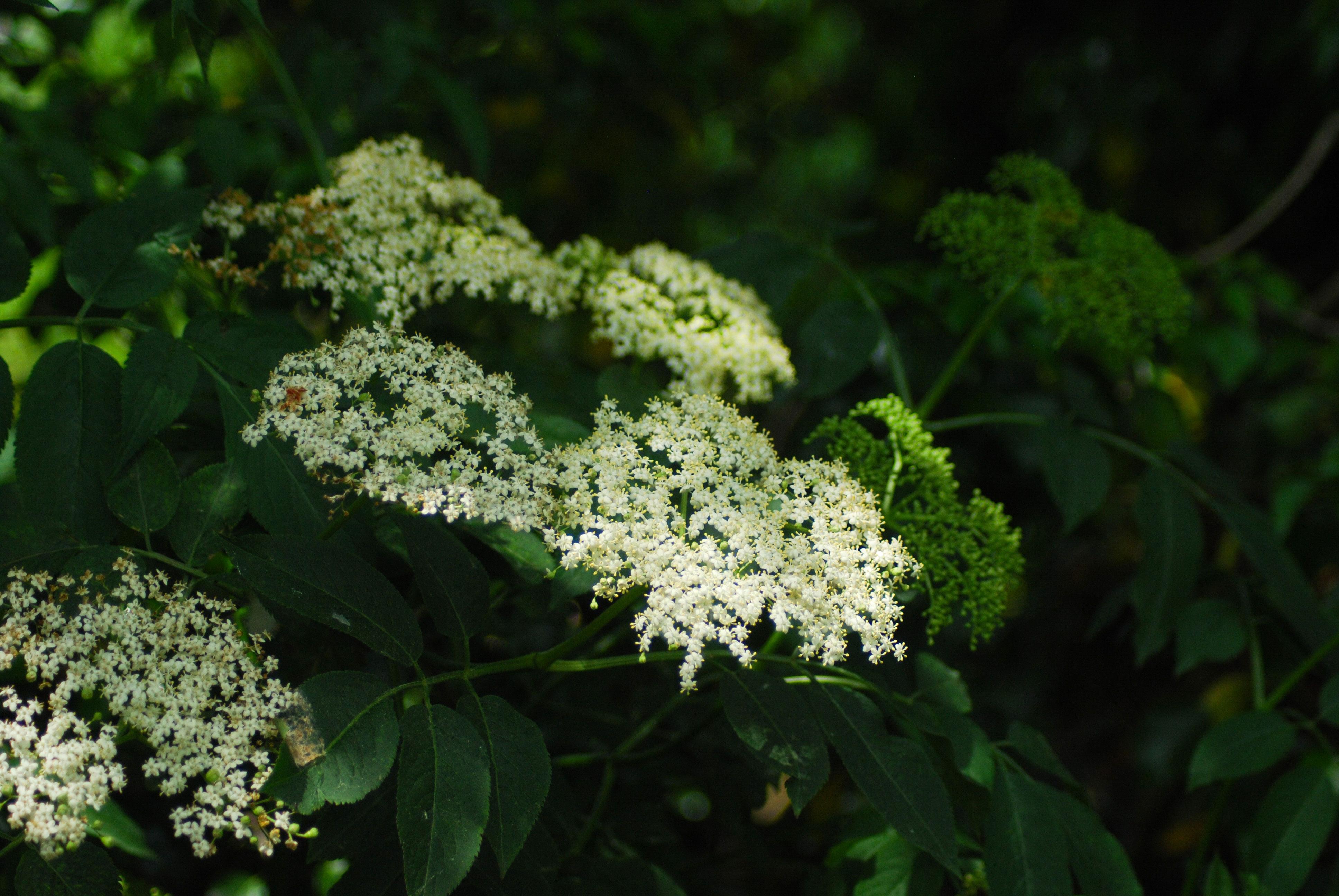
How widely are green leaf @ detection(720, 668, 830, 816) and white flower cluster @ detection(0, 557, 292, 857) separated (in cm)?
57

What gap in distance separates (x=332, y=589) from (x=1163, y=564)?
5.88 ft

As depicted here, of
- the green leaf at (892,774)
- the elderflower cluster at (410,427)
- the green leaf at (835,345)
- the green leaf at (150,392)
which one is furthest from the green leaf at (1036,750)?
the green leaf at (150,392)

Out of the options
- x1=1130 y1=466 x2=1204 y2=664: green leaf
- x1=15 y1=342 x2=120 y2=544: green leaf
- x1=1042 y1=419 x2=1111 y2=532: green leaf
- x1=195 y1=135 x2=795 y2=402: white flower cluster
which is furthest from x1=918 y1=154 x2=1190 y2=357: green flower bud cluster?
x1=15 y1=342 x2=120 y2=544: green leaf

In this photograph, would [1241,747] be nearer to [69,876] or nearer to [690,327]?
[690,327]

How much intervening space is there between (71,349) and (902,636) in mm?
1695

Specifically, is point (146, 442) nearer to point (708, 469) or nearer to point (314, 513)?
point (314, 513)

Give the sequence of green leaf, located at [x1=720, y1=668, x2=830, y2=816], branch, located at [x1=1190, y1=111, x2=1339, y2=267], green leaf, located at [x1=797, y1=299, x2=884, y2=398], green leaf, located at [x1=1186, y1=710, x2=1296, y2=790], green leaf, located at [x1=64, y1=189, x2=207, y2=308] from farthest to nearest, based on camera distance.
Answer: branch, located at [x1=1190, y1=111, x2=1339, y2=267] < green leaf, located at [x1=797, y1=299, x2=884, y2=398] < green leaf, located at [x1=1186, y1=710, x2=1296, y2=790] < green leaf, located at [x1=64, y1=189, x2=207, y2=308] < green leaf, located at [x1=720, y1=668, x2=830, y2=816]

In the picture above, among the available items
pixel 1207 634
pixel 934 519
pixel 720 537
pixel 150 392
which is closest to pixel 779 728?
pixel 720 537

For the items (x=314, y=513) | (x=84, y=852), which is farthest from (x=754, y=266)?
A: (x=84, y=852)

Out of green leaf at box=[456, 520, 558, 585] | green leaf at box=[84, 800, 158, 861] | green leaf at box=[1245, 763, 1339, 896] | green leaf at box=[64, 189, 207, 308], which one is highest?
green leaf at box=[64, 189, 207, 308]

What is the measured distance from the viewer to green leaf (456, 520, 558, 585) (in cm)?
124

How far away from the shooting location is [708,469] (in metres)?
1.21

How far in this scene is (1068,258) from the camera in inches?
82.2

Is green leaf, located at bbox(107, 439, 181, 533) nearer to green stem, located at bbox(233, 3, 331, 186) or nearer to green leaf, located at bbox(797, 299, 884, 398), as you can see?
green stem, located at bbox(233, 3, 331, 186)
